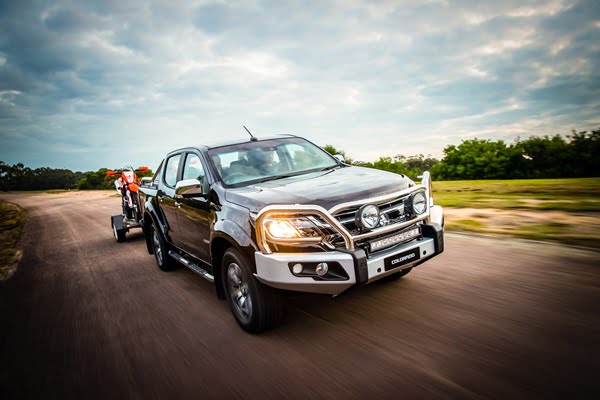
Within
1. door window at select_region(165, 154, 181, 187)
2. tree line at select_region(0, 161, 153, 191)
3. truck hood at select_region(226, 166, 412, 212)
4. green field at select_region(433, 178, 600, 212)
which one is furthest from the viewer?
tree line at select_region(0, 161, 153, 191)

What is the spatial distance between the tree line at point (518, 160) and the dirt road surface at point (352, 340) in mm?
11980

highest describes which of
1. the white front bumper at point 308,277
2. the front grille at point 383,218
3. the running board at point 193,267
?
the front grille at point 383,218

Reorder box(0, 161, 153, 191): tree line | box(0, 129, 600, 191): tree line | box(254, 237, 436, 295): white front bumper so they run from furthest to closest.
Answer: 1. box(0, 161, 153, 191): tree line
2. box(0, 129, 600, 191): tree line
3. box(254, 237, 436, 295): white front bumper

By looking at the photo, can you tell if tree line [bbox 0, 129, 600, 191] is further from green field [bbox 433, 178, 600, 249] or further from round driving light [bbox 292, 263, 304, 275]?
round driving light [bbox 292, 263, 304, 275]

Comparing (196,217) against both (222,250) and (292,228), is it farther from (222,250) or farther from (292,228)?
(292,228)

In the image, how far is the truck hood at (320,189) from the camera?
302 centimetres

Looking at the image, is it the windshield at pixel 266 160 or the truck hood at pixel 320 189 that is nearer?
the truck hood at pixel 320 189

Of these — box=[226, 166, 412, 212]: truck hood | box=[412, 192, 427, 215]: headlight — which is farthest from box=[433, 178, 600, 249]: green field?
box=[226, 166, 412, 212]: truck hood

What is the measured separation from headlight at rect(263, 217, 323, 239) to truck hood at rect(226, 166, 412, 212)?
16 centimetres

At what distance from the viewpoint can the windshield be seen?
4.05 meters

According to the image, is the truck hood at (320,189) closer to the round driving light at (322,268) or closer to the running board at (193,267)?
the round driving light at (322,268)

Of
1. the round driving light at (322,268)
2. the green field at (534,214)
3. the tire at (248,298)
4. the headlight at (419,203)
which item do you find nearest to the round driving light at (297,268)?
the round driving light at (322,268)

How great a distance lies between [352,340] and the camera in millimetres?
3051

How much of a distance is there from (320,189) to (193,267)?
225 cm
